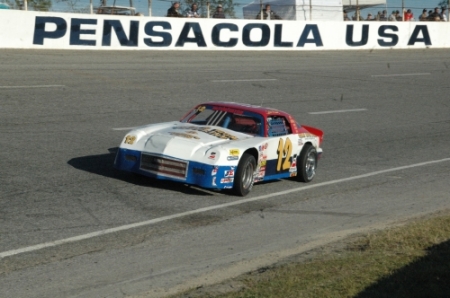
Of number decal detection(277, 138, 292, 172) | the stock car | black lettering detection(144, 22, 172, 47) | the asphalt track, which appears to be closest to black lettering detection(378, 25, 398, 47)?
the asphalt track

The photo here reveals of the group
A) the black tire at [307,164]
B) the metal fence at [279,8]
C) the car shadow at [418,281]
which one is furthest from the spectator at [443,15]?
the car shadow at [418,281]

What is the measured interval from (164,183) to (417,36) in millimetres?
28238

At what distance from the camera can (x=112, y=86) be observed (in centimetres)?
1869

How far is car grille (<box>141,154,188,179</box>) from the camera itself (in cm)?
955

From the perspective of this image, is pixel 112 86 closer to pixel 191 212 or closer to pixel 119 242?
pixel 191 212

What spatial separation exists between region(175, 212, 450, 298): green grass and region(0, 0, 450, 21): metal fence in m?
18.9

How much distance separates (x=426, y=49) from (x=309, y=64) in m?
11.5

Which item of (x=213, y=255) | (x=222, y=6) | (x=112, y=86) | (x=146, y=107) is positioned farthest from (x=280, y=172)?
(x=222, y=6)

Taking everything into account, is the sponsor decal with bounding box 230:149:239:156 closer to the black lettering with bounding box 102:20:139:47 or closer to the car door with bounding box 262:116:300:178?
the car door with bounding box 262:116:300:178

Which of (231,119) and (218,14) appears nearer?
(231,119)

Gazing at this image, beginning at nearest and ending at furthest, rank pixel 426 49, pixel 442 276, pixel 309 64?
1. pixel 442 276
2. pixel 309 64
3. pixel 426 49

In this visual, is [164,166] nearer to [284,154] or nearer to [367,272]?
[284,154]

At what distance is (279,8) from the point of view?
33.6m

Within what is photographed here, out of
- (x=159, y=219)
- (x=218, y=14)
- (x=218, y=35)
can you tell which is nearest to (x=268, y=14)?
(x=218, y=14)
